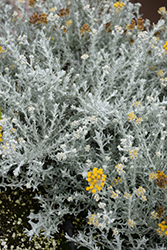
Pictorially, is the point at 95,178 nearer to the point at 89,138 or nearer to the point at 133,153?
the point at 133,153

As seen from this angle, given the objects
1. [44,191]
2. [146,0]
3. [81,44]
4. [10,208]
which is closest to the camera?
[10,208]

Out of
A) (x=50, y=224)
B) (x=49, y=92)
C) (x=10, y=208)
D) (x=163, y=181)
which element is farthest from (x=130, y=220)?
(x=49, y=92)

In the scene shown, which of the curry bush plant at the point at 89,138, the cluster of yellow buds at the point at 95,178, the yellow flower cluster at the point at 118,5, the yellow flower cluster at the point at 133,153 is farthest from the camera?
the yellow flower cluster at the point at 118,5

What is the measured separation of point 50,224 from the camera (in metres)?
1.35

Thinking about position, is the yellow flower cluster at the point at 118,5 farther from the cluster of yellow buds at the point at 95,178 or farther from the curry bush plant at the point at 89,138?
the cluster of yellow buds at the point at 95,178

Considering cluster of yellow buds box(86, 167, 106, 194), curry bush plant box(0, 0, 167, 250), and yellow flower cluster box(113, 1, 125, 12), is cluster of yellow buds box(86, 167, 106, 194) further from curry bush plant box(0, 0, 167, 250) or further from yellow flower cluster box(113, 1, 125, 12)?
yellow flower cluster box(113, 1, 125, 12)

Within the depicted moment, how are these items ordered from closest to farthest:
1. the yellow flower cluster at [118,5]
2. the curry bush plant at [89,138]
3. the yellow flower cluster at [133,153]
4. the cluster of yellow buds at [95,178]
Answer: the cluster of yellow buds at [95,178]
the yellow flower cluster at [133,153]
the curry bush plant at [89,138]
the yellow flower cluster at [118,5]

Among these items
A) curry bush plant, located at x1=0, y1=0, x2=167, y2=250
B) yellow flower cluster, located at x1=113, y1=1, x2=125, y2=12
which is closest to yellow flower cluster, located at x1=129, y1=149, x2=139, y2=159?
curry bush plant, located at x1=0, y1=0, x2=167, y2=250

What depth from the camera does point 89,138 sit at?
146 centimetres

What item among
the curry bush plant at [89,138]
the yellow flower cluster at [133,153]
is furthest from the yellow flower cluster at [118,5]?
the yellow flower cluster at [133,153]

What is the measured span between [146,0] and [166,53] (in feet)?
6.29

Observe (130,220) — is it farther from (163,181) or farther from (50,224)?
(50,224)

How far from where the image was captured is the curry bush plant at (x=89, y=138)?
118 centimetres

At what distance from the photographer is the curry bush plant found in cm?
118
